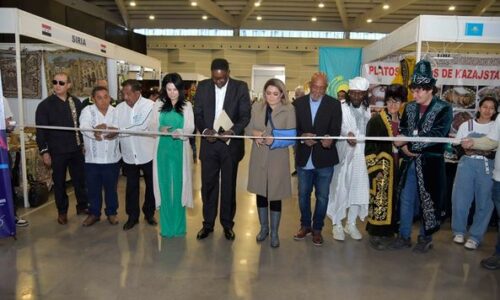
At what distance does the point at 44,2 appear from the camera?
10633mm

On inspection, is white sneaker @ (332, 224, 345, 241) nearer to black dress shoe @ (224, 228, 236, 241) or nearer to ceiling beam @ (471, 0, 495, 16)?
black dress shoe @ (224, 228, 236, 241)

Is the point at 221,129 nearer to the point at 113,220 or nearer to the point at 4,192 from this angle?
the point at 113,220

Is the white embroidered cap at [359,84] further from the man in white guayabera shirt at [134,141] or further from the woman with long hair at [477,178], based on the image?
the man in white guayabera shirt at [134,141]

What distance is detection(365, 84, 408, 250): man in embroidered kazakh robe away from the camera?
3.61 meters

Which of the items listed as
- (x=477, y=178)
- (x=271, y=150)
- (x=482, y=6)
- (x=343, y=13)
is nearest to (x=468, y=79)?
(x=477, y=178)

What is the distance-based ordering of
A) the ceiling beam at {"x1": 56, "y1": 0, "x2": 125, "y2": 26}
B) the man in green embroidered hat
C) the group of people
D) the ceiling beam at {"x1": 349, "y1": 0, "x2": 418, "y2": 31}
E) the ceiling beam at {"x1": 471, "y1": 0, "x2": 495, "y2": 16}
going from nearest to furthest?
the man in green embroidered hat < the group of people < the ceiling beam at {"x1": 349, "y1": 0, "x2": 418, "y2": 31} < the ceiling beam at {"x1": 471, "y1": 0, "x2": 495, "y2": 16} < the ceiling beam at {"x1": 56, "y1": 0, "x2": 125, "y2": 26}

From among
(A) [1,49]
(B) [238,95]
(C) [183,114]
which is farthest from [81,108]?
(A) [1,49]

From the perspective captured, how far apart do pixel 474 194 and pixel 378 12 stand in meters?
12.7

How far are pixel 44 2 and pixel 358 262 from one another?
35.8ft

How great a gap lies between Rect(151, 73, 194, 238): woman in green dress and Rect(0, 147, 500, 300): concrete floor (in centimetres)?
26

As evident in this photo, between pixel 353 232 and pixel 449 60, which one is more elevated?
pixel 449 60

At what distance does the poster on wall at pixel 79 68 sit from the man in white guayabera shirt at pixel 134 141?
3735 millimetres

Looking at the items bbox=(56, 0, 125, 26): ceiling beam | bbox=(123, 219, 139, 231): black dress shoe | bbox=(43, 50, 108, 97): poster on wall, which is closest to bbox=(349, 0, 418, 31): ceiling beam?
bbox=(43, 50, 108, 97): poster on wall

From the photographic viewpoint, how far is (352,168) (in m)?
3.81
